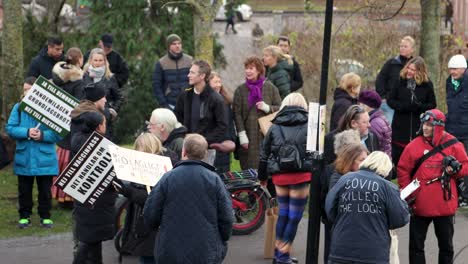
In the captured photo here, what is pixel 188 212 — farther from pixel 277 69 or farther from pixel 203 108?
pixel 277 69

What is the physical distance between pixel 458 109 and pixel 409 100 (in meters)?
0.67

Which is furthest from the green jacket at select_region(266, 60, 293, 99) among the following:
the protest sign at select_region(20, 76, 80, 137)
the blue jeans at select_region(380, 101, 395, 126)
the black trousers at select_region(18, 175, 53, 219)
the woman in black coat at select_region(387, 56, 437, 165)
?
the black trousers at select_region(18, 175, 53, 219)

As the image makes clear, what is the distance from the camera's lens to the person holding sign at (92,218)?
32.1 ft

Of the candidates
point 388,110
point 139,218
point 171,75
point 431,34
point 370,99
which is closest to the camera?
point 139,218

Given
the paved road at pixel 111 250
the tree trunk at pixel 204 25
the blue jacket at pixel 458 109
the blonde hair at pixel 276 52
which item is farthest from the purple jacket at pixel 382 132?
the tree trunk at pixel 204 25

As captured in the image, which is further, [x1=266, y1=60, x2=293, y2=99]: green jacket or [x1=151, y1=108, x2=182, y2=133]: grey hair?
[x1=266, y1=60, x2=293, y2=99]: green jacket

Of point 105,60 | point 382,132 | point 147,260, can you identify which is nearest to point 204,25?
point 105,60

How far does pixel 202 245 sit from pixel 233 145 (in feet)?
14.4

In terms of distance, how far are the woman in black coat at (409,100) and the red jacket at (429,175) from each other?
378 cm

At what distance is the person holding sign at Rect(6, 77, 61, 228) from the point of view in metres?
12.3

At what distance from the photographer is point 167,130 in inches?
395

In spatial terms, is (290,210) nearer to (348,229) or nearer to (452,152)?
(452,152)

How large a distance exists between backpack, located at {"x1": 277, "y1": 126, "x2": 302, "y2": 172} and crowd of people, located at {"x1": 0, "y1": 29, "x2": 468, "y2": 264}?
0.01 m

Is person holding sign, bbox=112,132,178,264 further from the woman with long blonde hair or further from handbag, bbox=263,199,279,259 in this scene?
the woman with long blonde hair
